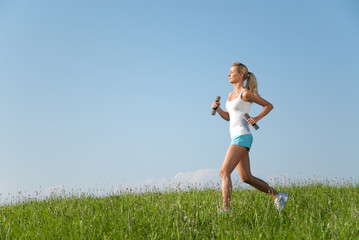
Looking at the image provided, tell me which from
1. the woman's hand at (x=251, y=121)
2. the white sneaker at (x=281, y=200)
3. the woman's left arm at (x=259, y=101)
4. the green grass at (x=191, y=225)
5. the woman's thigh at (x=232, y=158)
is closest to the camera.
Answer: the green grass at (x=191, y=225)

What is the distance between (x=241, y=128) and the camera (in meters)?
6.47

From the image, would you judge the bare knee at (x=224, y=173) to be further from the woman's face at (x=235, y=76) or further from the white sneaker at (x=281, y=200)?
the woman's face at (x=235, y=76)

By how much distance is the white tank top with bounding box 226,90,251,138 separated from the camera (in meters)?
6.49

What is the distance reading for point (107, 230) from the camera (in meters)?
5.75

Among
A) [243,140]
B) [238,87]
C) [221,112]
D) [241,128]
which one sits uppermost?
[238,87]

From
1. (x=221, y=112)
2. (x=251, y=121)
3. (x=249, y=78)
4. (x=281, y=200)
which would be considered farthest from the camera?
(x=221, y=112)

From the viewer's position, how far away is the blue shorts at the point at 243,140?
6.39m

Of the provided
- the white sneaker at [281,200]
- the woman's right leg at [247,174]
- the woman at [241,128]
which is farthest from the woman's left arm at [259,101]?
the white sneaker at [281,200]

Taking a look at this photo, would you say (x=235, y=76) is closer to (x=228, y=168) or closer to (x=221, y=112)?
(x=221, y=112)

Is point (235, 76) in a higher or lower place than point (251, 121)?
higher

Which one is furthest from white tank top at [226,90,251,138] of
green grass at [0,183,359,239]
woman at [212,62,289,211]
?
green grass at [0,183,359,239]

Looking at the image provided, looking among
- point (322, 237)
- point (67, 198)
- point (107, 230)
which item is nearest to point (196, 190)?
point (67, 198)

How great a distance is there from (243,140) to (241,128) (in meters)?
0.22

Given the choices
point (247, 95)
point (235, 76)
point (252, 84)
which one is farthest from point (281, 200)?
point (235, 76)
